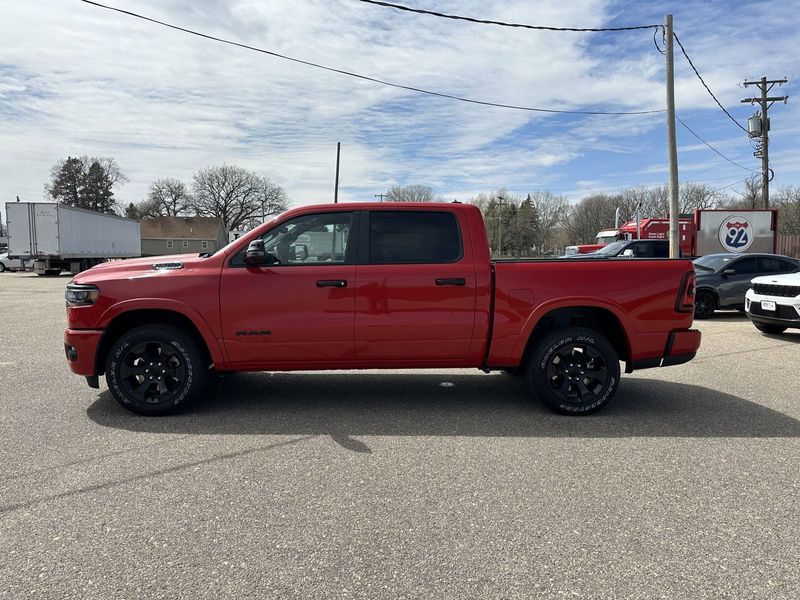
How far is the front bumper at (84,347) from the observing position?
16.3 ft

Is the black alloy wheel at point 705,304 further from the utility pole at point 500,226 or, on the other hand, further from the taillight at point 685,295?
the utility pole at point 500,226

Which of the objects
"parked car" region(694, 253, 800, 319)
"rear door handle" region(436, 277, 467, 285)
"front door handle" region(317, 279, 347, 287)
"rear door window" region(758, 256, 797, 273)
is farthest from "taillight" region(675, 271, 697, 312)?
"rear door window" region(758, 256, 797, 273)

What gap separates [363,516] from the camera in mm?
3213

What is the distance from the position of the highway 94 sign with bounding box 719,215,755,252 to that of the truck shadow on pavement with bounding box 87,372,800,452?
17.2m

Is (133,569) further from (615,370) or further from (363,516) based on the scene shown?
(615,370)

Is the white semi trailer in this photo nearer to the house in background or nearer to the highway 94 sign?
the highway 94 sign

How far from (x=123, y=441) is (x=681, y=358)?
190 inches

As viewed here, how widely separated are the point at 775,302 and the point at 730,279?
350cm

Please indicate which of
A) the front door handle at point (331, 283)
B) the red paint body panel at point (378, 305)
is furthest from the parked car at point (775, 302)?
the front door handle at point (331, 283)

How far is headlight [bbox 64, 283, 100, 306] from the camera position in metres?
4.96

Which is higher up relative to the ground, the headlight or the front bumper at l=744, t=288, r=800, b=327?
the headlight

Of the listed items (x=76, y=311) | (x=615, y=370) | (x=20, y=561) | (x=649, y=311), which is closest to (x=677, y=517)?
(x=615, y=370)

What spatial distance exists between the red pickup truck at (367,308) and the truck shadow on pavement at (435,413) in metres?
0.30

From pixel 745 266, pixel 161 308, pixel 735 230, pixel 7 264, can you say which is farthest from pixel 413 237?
pixel 7 264
